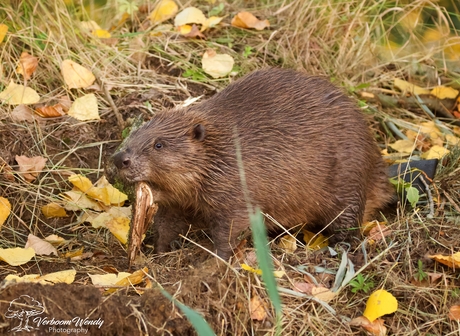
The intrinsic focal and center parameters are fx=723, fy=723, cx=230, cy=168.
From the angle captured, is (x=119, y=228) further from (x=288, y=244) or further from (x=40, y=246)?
(x=288, y=244)

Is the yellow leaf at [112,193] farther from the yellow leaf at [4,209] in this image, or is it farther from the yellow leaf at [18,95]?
the yellow leaf at [18,95]

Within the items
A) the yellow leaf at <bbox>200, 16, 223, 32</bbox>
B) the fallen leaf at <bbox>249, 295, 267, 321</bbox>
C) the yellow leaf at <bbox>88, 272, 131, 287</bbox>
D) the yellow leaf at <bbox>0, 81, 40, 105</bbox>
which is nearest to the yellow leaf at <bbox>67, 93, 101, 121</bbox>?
the yellow leaf at <bbox>0, 81, 40, 105</bbox>

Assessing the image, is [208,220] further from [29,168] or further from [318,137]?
[29,168]

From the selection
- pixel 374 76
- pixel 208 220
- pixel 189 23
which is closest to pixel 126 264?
pixel 208 220

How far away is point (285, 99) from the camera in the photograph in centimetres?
418

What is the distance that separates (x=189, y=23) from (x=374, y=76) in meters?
1.53

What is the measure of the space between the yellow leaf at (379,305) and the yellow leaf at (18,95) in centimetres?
260

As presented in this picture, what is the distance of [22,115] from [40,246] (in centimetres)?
110

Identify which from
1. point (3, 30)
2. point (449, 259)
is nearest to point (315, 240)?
point (449, 259)

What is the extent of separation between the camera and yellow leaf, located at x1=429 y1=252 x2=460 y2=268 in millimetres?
3578

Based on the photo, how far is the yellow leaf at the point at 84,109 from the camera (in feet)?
15.8

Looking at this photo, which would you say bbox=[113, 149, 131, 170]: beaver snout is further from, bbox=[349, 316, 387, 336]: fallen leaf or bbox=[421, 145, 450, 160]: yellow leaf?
bbox=[421, 145, 450, 160]: yellow leaf

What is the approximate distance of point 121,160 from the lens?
3658 mm

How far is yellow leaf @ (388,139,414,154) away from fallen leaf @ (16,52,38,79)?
2.54 m
